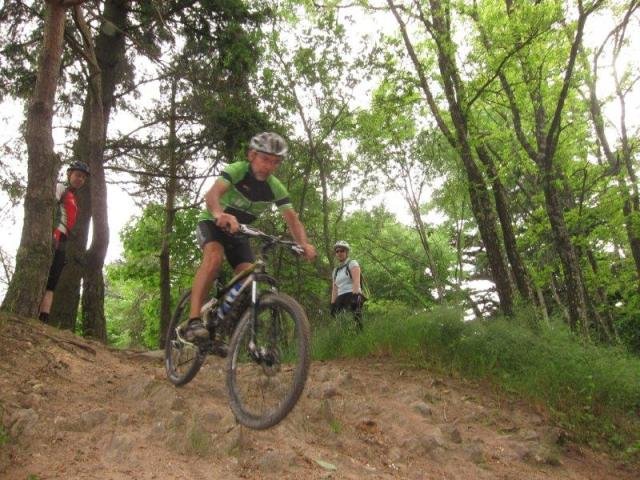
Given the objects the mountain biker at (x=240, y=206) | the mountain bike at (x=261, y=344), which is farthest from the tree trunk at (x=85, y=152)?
the mountain bike at (x=261, y=344)

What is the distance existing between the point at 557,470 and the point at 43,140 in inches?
266

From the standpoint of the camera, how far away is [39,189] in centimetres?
603

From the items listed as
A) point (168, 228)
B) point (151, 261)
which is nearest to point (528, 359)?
point (168, 228)

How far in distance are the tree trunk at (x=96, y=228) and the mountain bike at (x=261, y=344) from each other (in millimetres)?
5158

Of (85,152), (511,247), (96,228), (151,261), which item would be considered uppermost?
(85,152)

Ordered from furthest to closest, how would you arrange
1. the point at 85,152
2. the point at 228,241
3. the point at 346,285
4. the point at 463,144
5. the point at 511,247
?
1. the point at 85,152
2. the point at 511,247
3. the point at 463,144
4. the point at 346,285
5. the point at 228,241

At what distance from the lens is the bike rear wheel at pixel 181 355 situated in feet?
16.1

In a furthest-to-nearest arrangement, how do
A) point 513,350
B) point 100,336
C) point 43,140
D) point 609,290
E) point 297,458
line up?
point 609,290, point 100,336, point 513,350, point 43,140, point 297,458

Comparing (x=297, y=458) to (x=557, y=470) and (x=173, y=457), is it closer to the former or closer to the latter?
(x=173, y=457)

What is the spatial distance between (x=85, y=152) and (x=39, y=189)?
4428 mm

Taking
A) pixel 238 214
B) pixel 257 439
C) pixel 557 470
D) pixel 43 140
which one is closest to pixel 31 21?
pixel 43 140

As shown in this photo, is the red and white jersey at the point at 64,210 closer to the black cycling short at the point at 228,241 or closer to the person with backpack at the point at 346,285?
the black cycling short at the point at 228,241

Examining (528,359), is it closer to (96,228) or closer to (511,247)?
(511,247)

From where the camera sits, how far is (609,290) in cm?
1842
